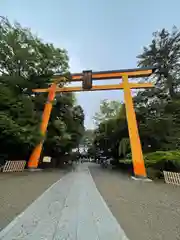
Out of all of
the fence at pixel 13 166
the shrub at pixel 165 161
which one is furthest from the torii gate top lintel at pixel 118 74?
the fence at pixel 13 166

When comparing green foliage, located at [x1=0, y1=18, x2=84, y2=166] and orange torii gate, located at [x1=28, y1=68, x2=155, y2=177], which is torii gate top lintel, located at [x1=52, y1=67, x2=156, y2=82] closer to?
orange torii gate, located at [x1=28, y1=68, x2=155, y2=177]

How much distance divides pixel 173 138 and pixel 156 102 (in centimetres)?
429

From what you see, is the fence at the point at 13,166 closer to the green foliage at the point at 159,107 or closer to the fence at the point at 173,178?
the green foliage at the point at 159,107

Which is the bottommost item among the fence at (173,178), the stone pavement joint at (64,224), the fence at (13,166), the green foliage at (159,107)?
the stone pavement joint at (64,224)

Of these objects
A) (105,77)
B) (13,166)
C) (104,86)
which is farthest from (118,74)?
(13,166)

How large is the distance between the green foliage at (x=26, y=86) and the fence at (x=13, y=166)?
175 cm

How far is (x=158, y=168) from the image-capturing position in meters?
12.8

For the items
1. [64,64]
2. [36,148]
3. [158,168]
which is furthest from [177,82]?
[36,148]

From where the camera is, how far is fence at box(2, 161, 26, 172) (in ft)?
45.5

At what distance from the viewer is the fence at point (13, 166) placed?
13875 millimetres

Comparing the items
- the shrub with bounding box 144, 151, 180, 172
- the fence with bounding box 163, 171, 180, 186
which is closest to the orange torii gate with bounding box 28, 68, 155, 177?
the shrub with bounding box 144, 151, 180, 172

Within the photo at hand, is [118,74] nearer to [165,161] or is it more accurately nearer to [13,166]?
[165,161]

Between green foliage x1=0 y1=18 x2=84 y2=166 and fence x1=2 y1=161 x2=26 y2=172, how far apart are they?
175 cm

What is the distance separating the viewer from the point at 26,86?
17.8 meters
